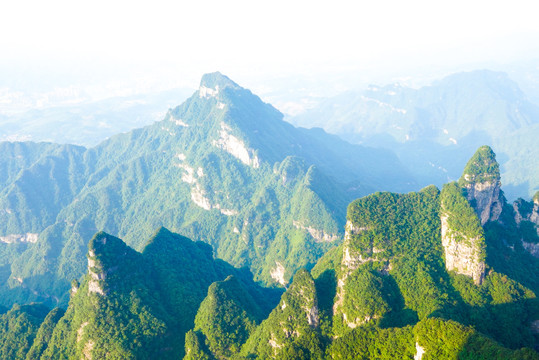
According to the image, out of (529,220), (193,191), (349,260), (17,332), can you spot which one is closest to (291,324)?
(349,260)

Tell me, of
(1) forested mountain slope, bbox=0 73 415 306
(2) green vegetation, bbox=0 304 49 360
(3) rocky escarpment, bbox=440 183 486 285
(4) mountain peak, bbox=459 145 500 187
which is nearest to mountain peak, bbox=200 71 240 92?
(1) forested mountain slope, bbox=0 73 415 306

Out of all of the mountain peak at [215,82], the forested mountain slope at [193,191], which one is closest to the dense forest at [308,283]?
the forested mountain slope at [193,191]

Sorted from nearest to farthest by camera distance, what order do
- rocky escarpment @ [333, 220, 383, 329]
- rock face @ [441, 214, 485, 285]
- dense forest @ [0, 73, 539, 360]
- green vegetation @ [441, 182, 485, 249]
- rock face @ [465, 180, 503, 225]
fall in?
dense forest @ [0, 73, 539, 360] < rock face @ [441, 214, 485, 285] < green vegetation @ [441, 182, 485, 249] < rocky escarpment @ [333, 220, 383, 329] < rock face @ [465, 180, 503, 225]

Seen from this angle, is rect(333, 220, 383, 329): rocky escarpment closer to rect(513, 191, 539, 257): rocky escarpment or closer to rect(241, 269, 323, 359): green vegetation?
rect(241, 269, 323, 359): green vegetation

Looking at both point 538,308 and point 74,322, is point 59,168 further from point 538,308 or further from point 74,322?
point 538,308

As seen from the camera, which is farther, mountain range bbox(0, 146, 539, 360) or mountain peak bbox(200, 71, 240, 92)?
mountain peak bbox(200, 71, 240, 92)

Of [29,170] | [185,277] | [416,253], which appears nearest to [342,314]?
[416,253]

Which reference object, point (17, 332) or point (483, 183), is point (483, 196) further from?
point (17, 332)

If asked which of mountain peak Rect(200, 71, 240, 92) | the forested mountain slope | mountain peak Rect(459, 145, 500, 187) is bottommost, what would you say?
the forested mountain slope
